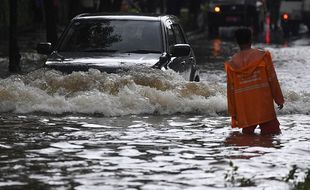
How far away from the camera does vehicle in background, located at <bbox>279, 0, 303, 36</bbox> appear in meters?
58.7

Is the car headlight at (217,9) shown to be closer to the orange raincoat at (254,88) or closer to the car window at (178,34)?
the car window at (178,34)

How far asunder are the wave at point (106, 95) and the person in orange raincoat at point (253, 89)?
2.58m

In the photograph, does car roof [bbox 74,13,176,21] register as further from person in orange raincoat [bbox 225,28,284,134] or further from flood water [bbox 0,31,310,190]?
person in orange raincoat [bbox 225,28,284,134]

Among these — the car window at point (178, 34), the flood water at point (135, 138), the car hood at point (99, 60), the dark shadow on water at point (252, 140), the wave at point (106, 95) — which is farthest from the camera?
the car window at point (178, 34)

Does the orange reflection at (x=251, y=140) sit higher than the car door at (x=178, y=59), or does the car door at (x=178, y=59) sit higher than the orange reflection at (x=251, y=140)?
the car door at (x=178, y=59)

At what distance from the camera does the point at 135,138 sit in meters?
12.7

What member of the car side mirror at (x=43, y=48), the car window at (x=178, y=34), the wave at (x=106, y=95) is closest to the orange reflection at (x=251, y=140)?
the wave at (x=106, y=95)

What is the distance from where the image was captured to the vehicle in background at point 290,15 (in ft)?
192

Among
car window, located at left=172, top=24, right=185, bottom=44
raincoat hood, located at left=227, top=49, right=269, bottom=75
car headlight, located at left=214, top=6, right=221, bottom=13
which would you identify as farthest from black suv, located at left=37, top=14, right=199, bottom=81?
car headlight, located at left=214, top=6, right=221, bottom=13

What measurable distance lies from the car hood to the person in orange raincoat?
298 centimetres

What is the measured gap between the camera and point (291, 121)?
50.0ft

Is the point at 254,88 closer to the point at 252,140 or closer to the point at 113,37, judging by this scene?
the point at 252,140

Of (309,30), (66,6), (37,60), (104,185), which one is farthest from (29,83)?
(309,30)

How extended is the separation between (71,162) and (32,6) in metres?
37.6
